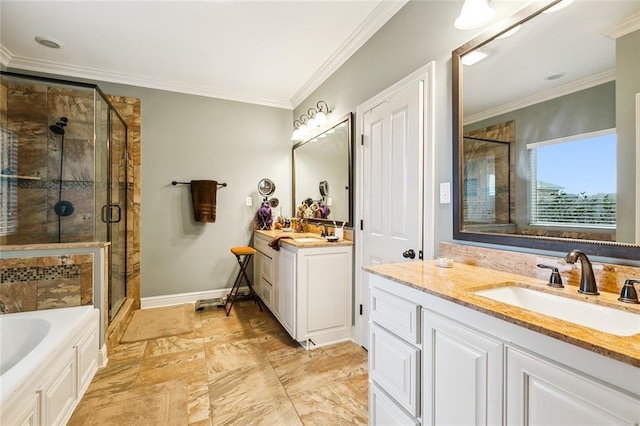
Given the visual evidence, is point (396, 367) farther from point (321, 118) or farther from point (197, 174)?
point (197, 174)

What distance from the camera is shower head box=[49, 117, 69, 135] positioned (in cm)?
256

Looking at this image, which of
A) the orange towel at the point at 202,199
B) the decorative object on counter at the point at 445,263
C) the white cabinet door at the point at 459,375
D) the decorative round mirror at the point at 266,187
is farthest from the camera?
the decorative round mirror at the point at 266,187

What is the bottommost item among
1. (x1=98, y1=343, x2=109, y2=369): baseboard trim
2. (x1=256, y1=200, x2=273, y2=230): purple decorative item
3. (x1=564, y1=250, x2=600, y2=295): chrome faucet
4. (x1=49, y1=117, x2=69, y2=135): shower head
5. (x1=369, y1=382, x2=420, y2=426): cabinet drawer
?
(x1=98, y1=343, x2=109, y2=369): baseboard trim

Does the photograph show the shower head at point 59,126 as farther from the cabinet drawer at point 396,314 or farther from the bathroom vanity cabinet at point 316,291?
the cabinet drawer at point 396,314

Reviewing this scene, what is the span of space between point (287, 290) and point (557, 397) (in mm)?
2004

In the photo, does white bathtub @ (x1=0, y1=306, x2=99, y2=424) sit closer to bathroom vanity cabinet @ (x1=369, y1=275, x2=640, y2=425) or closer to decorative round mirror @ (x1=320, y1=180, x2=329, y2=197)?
bathroom vanity cabinet @ (x1=369, y1=275, x2=640, y2=425)

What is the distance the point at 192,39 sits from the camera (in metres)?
2.51

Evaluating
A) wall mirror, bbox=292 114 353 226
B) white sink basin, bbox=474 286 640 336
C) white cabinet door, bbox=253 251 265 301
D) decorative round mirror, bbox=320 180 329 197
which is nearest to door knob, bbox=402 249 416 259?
white sink basin, bbox=474 286 640 336

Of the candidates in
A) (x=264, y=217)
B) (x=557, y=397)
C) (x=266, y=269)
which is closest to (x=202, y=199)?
(x=264, y=217)

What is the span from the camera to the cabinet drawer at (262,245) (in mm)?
3025

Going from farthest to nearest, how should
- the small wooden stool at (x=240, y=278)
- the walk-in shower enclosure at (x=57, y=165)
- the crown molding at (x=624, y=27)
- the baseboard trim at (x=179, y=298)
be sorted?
the baseboard trim at (x=179, y=298), the small wooden stool at (x=240, y=278), the walk-in shower enclosure at (x=57, y=165), the crown molding at (x=624, y=27)

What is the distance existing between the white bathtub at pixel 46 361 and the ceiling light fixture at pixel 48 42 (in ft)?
7.63

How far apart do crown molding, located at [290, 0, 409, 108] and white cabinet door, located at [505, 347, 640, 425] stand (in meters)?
2.12

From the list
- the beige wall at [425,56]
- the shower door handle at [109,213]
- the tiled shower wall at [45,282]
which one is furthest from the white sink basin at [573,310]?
the shower door handle at [109,213]
